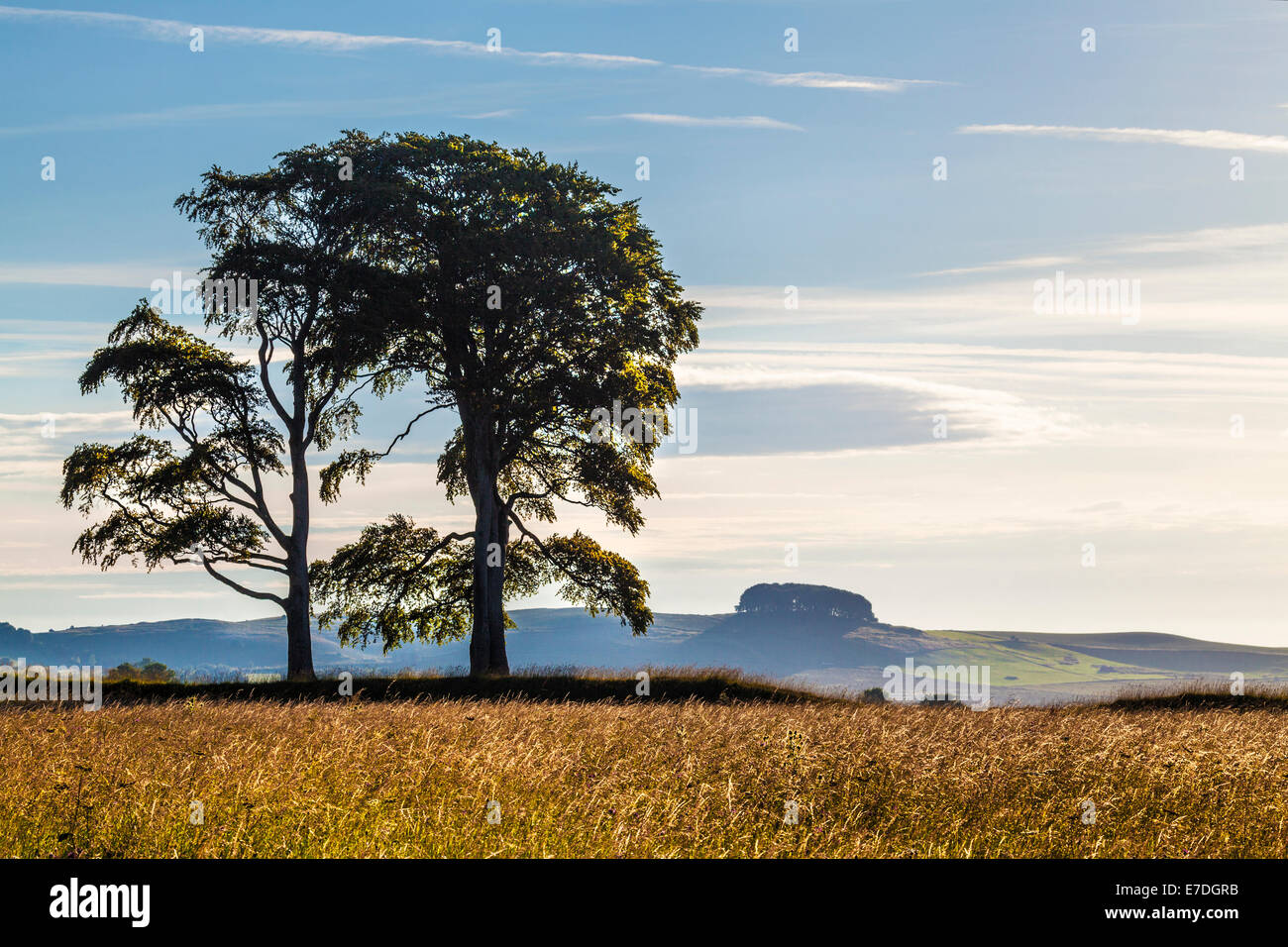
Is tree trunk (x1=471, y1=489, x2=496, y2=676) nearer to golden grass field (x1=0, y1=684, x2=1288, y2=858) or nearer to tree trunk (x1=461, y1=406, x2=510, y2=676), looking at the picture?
tree trunk (x1=461, y1=406, x2=510, y2=676)

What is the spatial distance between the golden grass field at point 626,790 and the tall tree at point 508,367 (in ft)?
58.7

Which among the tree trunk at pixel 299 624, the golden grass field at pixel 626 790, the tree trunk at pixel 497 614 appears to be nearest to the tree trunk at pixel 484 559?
the tree trunk at pixel 497 614

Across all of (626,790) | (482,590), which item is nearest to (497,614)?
(482,590)

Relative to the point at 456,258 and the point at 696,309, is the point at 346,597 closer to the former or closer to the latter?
the point at 456,258

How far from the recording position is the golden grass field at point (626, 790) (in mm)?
7680

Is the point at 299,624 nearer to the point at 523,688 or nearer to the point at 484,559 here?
the point at 484,559

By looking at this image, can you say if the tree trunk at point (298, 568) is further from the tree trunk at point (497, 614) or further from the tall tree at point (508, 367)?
the tree trunk at point (497, 614)

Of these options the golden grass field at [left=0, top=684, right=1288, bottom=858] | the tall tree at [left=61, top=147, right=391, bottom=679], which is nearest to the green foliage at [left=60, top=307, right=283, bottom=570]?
the tall tree at [left=61, top=147, right=391, bottom=679]

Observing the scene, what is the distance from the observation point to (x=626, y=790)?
8.97m

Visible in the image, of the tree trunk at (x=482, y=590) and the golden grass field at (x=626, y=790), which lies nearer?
the golden grass field at (x=626, y=790)

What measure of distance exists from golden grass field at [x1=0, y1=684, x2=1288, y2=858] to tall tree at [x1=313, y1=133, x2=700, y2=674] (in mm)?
17879
